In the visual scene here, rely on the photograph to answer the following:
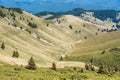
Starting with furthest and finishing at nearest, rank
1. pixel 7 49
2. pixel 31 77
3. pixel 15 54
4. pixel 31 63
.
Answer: pixel 7 49, pixel 15 54, pixel 31 63, pixel 31 77

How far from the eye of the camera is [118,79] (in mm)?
111188

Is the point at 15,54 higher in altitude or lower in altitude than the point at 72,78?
higher

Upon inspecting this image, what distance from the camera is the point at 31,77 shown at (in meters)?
99.9

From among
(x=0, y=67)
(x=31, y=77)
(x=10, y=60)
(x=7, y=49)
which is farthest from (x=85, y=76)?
(x=7, y=49)

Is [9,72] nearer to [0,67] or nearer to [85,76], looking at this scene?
[0,67]

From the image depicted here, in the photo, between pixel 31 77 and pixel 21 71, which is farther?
pixel 21 71

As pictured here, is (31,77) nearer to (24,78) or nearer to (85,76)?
(24,78)

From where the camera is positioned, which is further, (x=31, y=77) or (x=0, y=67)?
(x=0, y=67)

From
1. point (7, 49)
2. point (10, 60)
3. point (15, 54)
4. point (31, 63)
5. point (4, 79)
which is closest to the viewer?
point (4, 79)

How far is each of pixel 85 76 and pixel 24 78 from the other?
2269 cm

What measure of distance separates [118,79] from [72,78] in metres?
16.6

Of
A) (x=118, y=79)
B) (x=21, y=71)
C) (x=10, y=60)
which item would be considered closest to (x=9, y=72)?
(x=21, y=71)

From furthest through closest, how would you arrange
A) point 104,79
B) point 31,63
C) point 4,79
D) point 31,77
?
point 31,63 < point 104,79 < point 31,77 < point 4,79

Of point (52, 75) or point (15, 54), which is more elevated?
point (15, 54)
